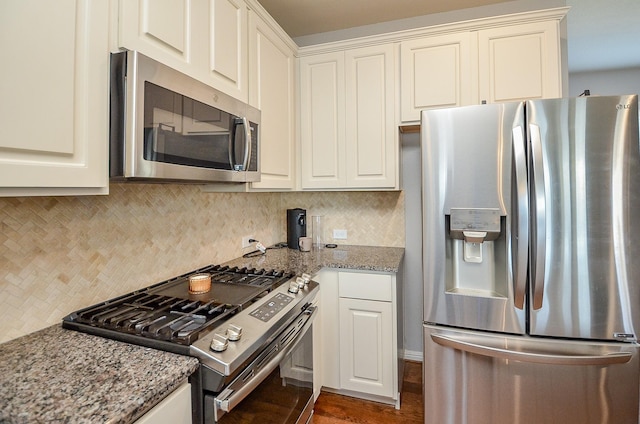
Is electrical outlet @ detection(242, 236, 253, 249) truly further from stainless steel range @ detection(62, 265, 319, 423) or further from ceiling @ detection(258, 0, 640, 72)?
ceiling @ detection(258, 0, 640, 72)

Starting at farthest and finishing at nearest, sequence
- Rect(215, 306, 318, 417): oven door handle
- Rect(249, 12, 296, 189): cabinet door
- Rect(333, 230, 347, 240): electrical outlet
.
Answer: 1. Rect(333, 230, 347, 240): electrical outlet
2. Rect(249, 12, 296, 189): cabinet door
3. Rect(215, 306, 318, 417): oven door handle

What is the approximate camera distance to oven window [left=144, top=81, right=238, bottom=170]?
98 cm

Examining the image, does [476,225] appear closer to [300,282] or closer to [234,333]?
[300,282]

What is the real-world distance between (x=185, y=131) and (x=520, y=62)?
6.25 feet

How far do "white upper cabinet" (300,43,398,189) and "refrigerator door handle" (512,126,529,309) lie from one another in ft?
2.63

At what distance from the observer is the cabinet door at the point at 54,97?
688mm

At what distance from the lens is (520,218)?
4.42ft

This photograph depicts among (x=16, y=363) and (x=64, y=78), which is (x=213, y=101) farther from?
(x=16, y=363)

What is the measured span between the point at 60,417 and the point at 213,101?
108 centimetres

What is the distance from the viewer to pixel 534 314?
4.49 ft

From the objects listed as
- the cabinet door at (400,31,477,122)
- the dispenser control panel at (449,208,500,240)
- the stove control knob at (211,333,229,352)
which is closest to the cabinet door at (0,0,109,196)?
the stove control knob at (211,333,229,352)

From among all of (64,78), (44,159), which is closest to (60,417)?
(44,159)

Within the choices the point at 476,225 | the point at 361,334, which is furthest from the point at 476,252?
the point at 361,334

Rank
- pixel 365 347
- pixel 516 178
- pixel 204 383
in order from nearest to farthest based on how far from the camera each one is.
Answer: pixel 204 383, pixel 516 178, pixel 365 347
